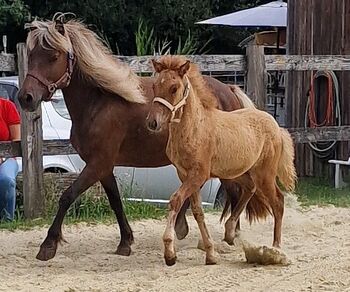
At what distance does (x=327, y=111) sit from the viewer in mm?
12359

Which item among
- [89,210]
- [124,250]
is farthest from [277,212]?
[89,210]

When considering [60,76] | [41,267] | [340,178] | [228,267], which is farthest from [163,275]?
[340,178]

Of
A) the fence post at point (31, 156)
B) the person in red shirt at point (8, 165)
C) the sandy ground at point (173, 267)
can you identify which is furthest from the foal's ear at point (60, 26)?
the sandy ground at point (173, 267)

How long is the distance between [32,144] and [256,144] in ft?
9.04

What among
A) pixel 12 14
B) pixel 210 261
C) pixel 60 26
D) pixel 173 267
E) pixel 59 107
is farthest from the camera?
pixel 12 14

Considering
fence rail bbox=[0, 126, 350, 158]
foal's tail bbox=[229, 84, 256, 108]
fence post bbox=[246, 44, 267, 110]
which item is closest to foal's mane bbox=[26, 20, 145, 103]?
foal's tail bbox=[229, 84, 256, 108]

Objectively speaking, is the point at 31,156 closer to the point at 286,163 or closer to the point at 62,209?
the point at 62,209

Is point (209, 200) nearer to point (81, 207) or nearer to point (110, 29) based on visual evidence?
point (81, 207)

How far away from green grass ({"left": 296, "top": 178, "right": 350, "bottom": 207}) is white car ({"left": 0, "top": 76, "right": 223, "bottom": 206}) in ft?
4.62

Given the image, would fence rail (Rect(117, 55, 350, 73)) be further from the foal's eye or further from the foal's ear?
the foal's eye

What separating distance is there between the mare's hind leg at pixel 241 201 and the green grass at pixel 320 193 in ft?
8.77

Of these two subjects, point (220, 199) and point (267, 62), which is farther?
point (267, 62)

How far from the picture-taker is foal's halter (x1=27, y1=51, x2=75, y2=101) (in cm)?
699

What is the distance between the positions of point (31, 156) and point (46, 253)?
2021 mm
